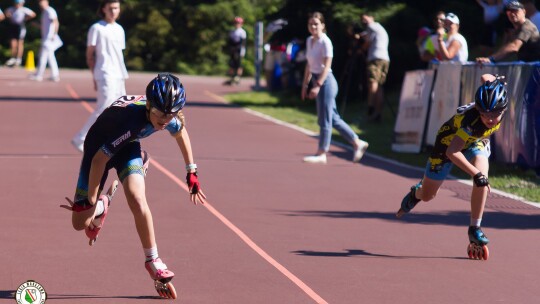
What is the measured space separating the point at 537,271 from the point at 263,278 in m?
2.12

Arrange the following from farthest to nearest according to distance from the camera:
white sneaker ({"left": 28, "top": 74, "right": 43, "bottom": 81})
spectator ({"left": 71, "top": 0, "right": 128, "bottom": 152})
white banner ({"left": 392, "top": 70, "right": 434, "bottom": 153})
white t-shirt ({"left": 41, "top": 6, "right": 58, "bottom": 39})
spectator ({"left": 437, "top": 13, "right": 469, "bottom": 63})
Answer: white sneaker ({"left": 28, "top": 74, "right": 43, "bottom": 81}) < white t-shirt ({"left": 41, "top": 6, "right": 58, "bottom": 39}) < white banner ({"left": 392, "top": 70, "right": 434, "bottom": 153}) < spectator ({"left": 437, "top": 13, "right": 469, "bottom": 63}) < spectator ({"left": 71, "top": 0, "right": 128, "bottom": 152})

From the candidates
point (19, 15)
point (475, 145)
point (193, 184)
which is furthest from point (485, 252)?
point (19, 15)

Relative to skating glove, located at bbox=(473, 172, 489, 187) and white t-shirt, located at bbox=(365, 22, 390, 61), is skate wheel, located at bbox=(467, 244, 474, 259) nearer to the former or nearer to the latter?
skating glove, located at bbox=(473, 172, 489, 187)

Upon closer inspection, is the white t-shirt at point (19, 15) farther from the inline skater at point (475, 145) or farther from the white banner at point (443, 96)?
the inline skater at point (475, 145)

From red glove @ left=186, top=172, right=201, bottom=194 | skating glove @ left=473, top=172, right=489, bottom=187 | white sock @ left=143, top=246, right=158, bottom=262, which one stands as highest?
red glove @ left=186, top=172, right=201, bottom=194

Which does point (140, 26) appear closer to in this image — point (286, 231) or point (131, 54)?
point (131, 54)

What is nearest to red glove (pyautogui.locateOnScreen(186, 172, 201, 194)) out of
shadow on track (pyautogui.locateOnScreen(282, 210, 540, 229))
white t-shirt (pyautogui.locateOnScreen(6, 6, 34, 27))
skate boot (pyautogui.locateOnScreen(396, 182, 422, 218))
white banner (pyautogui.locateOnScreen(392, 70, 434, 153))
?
skate boot (pyautogui.locateOnScreen(396, 182, 422, 218))

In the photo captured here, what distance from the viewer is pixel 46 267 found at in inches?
333

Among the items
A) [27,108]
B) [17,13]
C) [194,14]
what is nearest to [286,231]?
[27,108]

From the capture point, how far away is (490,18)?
19172 millimetres

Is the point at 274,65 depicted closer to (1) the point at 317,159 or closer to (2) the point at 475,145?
(1) the point at 317,159

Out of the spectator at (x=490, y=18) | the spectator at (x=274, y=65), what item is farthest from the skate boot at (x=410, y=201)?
the spectator at (x=274, y=65)

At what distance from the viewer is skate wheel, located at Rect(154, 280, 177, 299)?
747 centimetres

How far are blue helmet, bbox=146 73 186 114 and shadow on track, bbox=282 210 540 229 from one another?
4.20 m
